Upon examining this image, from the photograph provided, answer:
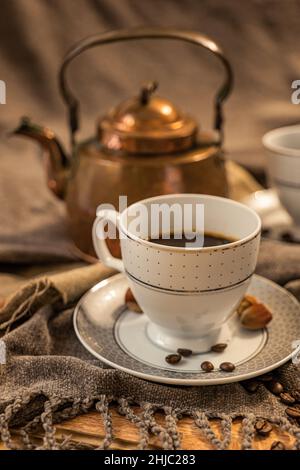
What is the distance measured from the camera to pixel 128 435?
73cm

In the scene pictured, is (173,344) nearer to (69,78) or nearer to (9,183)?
(9,183)

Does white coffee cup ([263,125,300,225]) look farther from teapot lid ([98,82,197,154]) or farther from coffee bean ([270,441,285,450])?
coffee bean ([270,441,285,450])

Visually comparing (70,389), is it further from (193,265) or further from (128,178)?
(128,178)

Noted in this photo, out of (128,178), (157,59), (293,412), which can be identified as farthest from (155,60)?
(293,412)

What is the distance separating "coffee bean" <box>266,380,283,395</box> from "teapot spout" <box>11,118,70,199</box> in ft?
1.87

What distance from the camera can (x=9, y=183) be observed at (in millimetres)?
1441

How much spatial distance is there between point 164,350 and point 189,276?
11cm

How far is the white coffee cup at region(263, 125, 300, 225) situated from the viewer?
1.13 m

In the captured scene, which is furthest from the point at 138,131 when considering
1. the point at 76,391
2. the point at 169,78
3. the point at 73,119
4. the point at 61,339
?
the point at 169,78

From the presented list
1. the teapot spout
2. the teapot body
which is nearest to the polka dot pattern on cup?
the teapot body

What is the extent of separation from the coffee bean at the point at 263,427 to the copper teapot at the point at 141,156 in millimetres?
443

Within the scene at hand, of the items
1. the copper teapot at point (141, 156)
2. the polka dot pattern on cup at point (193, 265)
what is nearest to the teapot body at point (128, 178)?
the copper teapot at point (141, 156)
